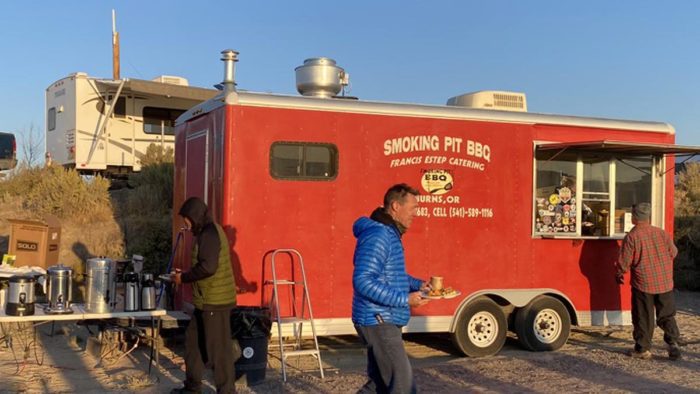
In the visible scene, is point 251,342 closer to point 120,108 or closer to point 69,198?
point 69,198

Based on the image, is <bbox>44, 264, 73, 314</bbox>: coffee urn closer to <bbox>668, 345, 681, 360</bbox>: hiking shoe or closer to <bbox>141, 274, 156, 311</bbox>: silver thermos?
<bbox>141, 274, 156, 311</bbox>: silver thermos

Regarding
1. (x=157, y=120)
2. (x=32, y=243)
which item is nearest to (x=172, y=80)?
(x=157, y=120)

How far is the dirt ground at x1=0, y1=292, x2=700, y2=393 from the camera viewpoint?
672 centimetres

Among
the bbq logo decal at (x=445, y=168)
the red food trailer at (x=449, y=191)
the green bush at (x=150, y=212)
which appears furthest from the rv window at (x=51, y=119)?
the bbq logo decal at (x=445, y=168)

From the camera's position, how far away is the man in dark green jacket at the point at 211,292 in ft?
19.0

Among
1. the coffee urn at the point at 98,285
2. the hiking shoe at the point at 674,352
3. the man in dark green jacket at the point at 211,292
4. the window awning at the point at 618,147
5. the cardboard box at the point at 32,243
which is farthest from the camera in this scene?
the cardboard box at the point at 32,243

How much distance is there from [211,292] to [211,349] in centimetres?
47

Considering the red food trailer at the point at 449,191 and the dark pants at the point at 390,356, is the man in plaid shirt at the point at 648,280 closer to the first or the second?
the red food trailer at the point at 449,191

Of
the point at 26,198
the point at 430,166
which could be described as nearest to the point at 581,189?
the point at 430,166

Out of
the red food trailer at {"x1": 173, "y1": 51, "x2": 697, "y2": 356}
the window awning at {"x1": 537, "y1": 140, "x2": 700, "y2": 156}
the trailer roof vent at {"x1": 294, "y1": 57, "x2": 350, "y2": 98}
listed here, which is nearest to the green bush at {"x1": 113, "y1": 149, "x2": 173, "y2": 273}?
the red food trailer at {"x1": 173, "y1": 51, "x2": 697, "y2": 356}

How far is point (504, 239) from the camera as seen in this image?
28.0ft

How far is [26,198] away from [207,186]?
28.3 feet

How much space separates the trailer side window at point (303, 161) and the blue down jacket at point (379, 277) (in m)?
3.34

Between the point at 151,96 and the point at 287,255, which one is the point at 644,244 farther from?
the point at 151,96
